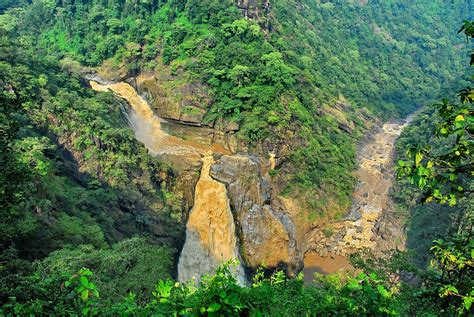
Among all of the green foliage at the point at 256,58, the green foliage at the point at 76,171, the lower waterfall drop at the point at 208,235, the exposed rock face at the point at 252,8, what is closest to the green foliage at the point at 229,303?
the green foliage at the point at 76,171

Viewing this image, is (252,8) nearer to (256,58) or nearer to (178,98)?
(256,58)

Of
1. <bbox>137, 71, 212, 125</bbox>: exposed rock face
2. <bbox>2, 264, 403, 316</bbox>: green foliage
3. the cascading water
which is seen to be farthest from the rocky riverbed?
<bbox>2, 264, 403, 316</bbox>: green foliage

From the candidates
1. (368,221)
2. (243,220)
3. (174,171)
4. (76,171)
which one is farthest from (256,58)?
(76,171)

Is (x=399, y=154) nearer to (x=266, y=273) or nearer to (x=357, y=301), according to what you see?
(x=266, y=273)

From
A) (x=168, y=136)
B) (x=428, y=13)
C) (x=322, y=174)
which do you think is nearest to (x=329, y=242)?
(x=322, y=174)

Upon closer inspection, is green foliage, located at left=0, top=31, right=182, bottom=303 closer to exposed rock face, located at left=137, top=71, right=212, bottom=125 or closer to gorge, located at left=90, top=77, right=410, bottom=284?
gorge, located at left=90, top=77, right=410, bottom=284
